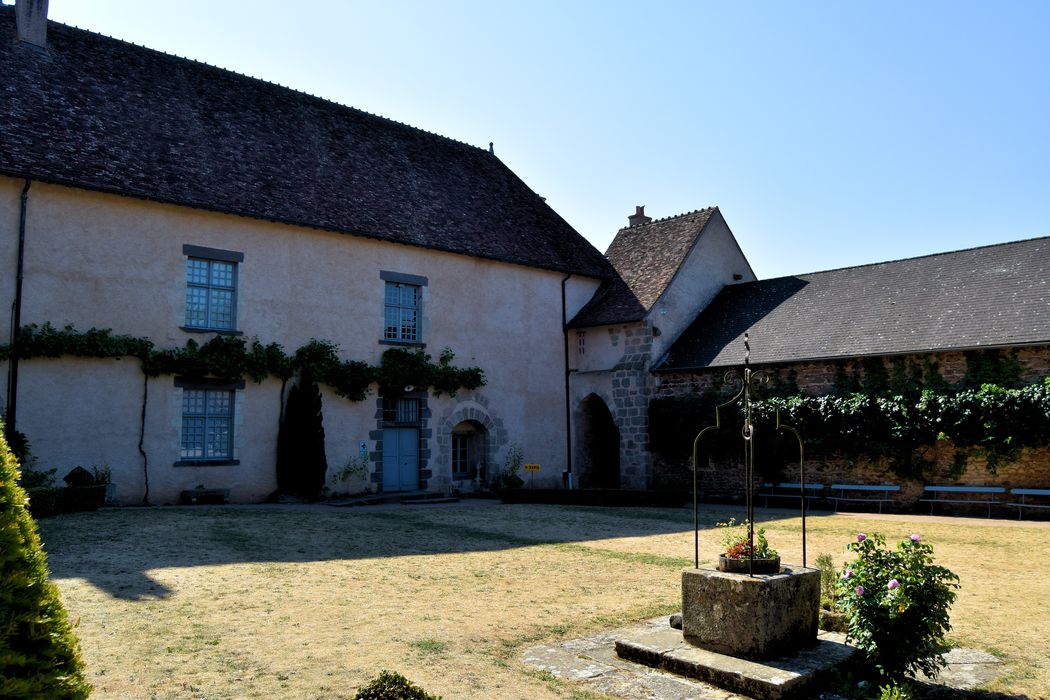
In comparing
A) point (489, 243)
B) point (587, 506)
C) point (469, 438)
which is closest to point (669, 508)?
point (587, 506)

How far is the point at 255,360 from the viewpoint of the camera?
50.2 feet

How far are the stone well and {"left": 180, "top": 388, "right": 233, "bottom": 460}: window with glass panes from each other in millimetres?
11822

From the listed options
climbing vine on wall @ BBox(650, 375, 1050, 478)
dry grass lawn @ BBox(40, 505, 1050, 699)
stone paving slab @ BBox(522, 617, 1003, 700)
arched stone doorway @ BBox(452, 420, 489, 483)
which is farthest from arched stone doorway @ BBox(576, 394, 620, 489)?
stone paving slab @ BBox(522, 617, 1003, 700)

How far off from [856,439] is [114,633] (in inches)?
580

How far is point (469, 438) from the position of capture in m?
19.8

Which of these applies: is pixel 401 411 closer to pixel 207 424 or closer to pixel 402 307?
pixel 402 307

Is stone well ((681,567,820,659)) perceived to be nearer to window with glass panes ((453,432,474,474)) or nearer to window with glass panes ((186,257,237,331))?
window with glass panes ((186,257,237,331))

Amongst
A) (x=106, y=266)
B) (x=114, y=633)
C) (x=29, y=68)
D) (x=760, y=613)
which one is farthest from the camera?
(x=29, y=68)

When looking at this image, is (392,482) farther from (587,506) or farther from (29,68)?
(29,68)

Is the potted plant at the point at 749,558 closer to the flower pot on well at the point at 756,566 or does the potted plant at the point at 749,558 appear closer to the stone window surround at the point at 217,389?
the flower pot on well at the point at 756,566

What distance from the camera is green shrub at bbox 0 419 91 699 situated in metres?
2.50

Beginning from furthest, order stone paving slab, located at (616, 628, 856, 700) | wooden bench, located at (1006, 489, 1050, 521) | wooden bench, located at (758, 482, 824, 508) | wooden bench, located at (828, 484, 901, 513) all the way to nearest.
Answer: wooden bench, located at (758, 482, 824, 508)
wooden bench, located at (828, 484, 901, 513)
wooden bench, located at (1006, 489, 1050, 521)
stone paving slab, located at (616, 628, 856, 700)

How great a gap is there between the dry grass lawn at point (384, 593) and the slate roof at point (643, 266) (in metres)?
8.39

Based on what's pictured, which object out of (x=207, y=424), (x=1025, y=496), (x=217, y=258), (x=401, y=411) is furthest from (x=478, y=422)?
(x=1025, y=496)
